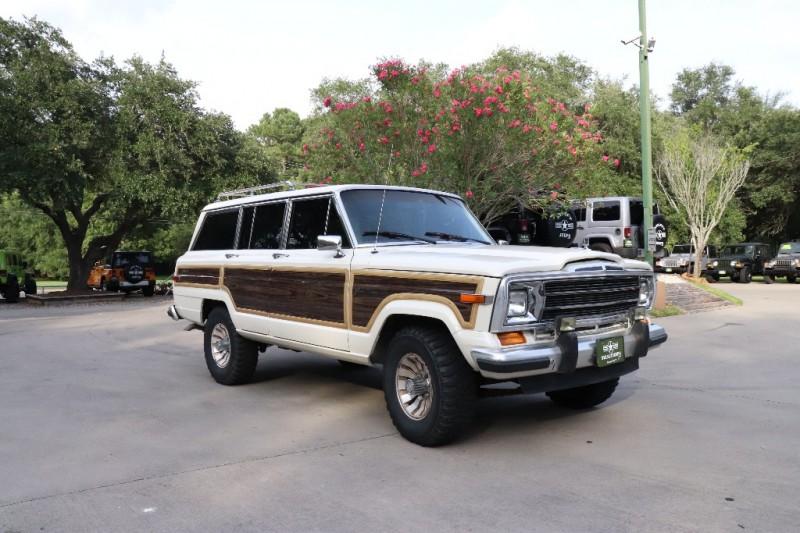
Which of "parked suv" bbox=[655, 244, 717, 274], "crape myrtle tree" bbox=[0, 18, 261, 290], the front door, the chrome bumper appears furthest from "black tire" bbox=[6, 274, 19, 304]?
"parked suv" bbox=[655, 244, 717, 274]

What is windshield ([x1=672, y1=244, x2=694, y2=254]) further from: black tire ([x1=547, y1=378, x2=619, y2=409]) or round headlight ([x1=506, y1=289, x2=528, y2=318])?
round headlight ([x1=506, y1=289, x2=528, y2=318])

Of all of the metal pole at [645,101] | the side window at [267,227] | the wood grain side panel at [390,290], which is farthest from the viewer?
the metal pole at [645,101]

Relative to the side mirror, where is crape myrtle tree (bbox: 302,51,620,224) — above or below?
above

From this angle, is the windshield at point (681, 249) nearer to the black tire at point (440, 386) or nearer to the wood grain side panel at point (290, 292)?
the wood grain side panel at point (290, 292)

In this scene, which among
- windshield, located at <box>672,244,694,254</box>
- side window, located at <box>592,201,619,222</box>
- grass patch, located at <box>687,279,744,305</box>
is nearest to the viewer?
grass patch, located at <box>687,279,744,305</box>

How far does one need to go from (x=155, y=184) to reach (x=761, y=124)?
29.0m

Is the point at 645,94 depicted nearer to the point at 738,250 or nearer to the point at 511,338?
the point at 511,338

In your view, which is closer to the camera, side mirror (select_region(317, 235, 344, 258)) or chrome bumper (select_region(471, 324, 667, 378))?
chrome bumper (select_region(471, 324, 667, 378))

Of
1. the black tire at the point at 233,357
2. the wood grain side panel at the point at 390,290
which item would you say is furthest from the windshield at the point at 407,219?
the black tire at the point at 233,357

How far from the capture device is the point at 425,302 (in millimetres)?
4547

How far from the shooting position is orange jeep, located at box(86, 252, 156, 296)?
80.1 feet

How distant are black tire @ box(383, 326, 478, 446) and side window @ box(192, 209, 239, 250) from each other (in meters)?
3.14

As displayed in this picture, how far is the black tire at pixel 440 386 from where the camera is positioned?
4.41 m

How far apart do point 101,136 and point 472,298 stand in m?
20.3
